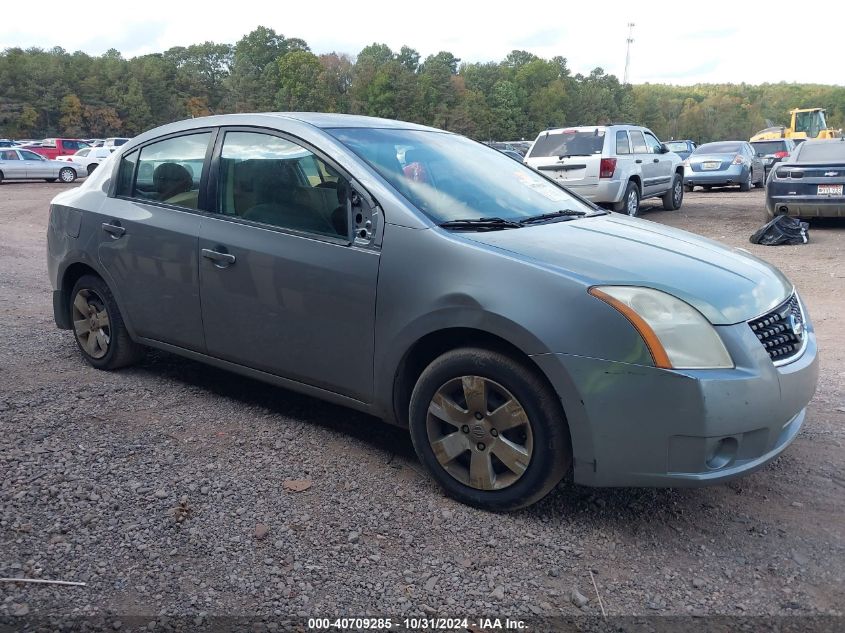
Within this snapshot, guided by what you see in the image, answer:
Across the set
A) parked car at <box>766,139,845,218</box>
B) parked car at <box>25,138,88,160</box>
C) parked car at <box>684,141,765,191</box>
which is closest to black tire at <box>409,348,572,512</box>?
parked car at <box>766,139,845,218</box>

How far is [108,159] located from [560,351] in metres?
3.55

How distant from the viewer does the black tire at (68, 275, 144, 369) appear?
4.96 meters

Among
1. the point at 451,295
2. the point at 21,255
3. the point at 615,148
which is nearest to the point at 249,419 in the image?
the point at 451,295

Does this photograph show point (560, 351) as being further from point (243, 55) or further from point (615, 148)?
point (243, 55)

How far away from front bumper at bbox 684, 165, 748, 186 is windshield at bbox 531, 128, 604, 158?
850cm

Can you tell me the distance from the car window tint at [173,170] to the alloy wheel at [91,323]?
2.63ft

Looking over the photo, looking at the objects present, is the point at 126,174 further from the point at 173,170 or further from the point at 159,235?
the point at 159,235

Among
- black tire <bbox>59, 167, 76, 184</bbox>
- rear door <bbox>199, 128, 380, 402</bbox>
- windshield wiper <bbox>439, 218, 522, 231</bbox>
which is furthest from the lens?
black tire <bbox>59, 167, 76, 184</bbox>

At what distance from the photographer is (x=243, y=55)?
99.0 metres

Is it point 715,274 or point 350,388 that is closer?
point 715,274

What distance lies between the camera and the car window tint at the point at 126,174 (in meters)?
4.86

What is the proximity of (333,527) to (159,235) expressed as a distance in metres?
2.13

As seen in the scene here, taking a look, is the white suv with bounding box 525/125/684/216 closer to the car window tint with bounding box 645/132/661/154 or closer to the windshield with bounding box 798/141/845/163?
the car window tint with bounding box 645/132/661/154

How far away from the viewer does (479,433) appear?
3.31 m
